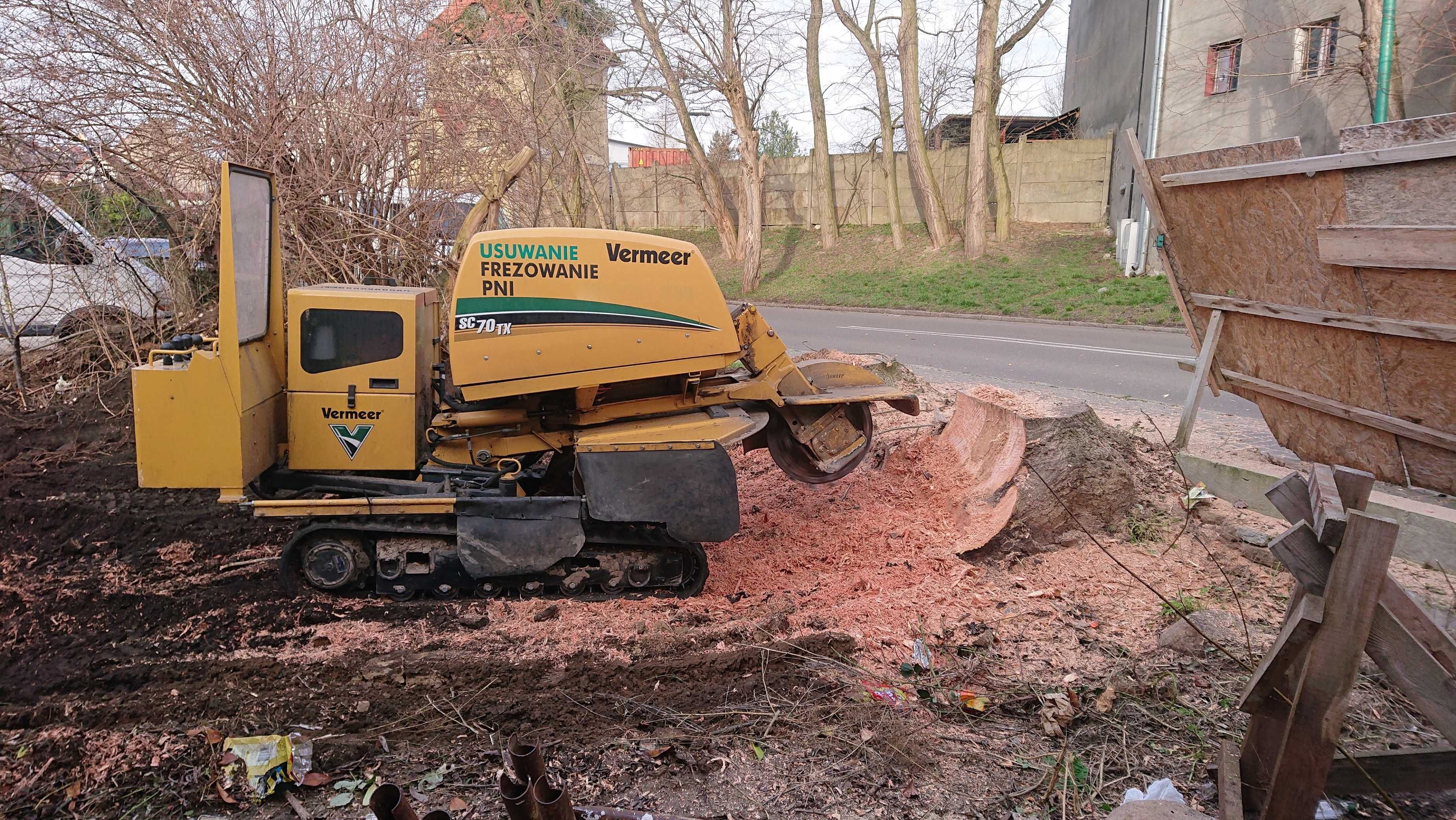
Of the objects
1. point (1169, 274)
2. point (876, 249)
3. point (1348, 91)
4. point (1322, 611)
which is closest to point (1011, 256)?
point (876, 249)

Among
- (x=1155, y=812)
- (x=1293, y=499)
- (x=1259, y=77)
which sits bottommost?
(x=1155, y=812)

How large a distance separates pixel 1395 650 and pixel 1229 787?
0.71m

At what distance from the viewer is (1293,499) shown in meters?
2.79

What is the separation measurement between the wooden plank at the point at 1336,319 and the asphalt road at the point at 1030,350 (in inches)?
129

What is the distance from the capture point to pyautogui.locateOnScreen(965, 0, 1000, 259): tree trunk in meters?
20.1

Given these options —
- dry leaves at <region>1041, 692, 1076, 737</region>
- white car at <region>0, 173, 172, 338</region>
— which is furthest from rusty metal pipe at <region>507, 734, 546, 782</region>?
white car at <region>0, 173, 172, 338</region>

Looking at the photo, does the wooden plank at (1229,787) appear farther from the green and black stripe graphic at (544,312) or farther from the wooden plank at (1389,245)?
the green and black stripe graphic at (544,312)

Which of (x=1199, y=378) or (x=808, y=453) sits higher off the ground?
(x=1199, y=378)

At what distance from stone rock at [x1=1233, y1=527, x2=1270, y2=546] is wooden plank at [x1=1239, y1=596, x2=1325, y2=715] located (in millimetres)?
2541

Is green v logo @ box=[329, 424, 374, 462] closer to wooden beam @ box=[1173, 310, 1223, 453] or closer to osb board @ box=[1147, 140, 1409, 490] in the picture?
osb board @ box=[1147, 140, 1409, 490]

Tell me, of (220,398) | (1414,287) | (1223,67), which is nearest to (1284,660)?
(1414,287)

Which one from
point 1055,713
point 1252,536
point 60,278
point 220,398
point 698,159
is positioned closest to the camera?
point 1055,713

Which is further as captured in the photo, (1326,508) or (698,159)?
(698,159)

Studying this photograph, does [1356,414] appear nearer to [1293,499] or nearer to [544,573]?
[1293,499]
